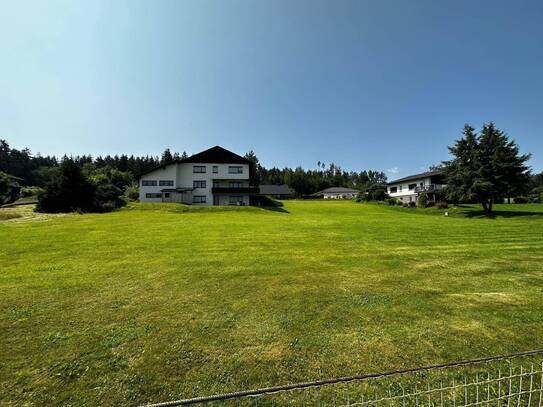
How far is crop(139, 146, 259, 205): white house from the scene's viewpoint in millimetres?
45344

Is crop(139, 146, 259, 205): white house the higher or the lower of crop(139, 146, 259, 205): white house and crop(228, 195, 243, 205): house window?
the higher

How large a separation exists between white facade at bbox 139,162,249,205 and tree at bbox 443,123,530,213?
30.1 metres

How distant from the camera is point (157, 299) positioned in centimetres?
610

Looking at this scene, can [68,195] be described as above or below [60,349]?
above

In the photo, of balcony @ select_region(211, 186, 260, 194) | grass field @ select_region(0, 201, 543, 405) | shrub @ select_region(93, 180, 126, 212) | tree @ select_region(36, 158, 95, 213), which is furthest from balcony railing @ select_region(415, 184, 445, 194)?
tree @ select_region(36, 158, 95, 213)

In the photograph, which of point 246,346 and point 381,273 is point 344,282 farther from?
point 246,346

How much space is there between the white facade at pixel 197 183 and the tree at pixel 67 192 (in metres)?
11.5

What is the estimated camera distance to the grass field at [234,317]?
371 cm

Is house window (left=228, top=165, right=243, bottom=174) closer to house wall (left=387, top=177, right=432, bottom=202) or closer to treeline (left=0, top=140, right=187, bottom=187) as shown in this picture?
house wall (left=387, top=177, right=432, bottom=202)

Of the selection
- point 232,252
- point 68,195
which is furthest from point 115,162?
point 232,252

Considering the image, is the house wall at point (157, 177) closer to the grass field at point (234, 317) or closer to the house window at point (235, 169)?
the house window at point (235, 169)

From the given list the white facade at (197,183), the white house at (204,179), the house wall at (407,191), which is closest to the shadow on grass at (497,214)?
the house wall at (407,191)

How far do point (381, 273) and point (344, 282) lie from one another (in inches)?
61.4

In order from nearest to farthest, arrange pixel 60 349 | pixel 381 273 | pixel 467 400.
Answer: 1. pixel 467 400
2. pixel 60 349
3. pixel 381 273
